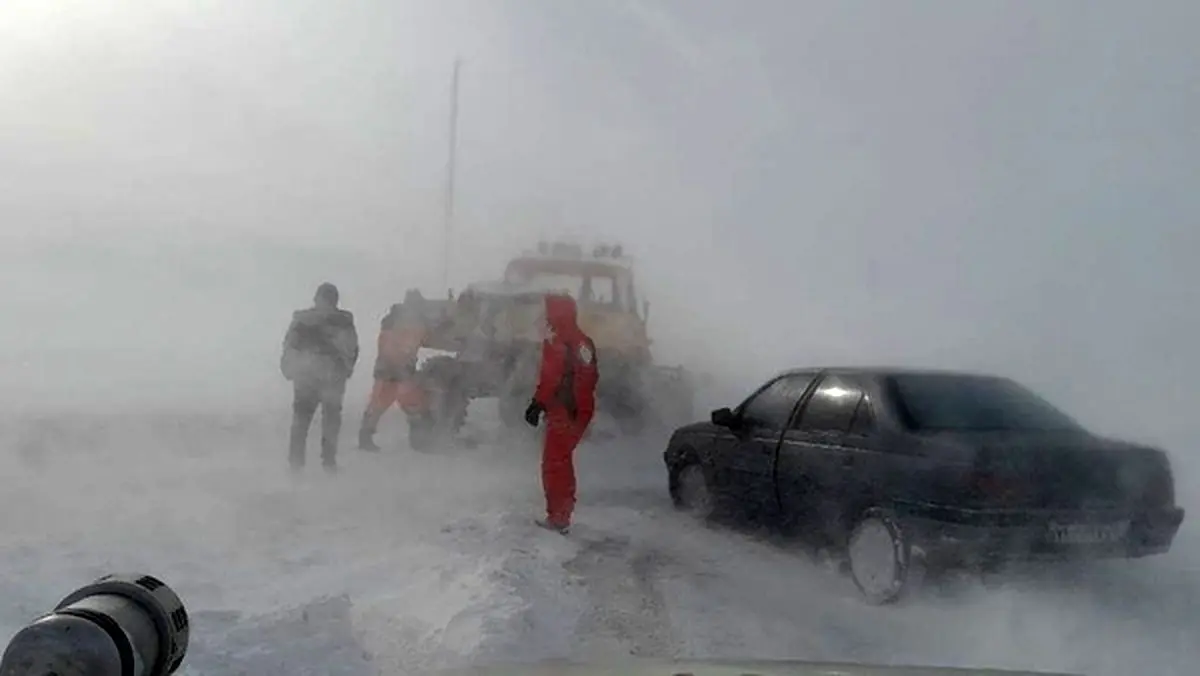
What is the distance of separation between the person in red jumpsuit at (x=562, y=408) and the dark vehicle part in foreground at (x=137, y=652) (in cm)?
488

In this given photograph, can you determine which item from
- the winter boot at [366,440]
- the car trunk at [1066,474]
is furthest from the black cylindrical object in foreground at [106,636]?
the winter boot at [366,440]

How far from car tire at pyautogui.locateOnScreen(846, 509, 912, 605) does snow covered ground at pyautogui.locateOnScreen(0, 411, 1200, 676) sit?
0.11 m

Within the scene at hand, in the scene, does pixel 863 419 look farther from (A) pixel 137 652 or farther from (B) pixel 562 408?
(A) pixel 137 652

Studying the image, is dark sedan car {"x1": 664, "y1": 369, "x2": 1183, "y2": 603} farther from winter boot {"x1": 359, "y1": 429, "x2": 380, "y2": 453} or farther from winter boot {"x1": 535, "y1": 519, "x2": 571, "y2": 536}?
winter boot {"x1": 359, "y1": 429, "x2": 380, "y2": 453}

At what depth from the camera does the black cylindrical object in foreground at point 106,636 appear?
2.66 meters

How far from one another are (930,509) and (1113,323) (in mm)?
3882

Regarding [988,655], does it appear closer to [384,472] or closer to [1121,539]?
[1121,539]

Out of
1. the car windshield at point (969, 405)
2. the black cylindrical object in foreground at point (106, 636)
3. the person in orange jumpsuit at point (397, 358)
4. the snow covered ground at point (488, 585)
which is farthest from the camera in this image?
the person in orange jumpsuit at point (397, 358)

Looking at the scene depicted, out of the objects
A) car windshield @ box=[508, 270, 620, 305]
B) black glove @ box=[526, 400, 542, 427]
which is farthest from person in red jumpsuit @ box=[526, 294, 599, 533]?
car windshield @ box=[508, 270, 620, 305]

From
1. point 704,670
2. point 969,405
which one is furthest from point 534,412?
point 704,670

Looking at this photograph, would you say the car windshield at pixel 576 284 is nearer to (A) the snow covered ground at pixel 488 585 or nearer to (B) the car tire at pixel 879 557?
(A) the snow covered ground at pixel 488 585

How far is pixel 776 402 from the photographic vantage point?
7.66m

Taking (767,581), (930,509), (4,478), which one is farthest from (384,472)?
(930,509)

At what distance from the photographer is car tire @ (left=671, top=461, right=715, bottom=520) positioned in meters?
8.22
